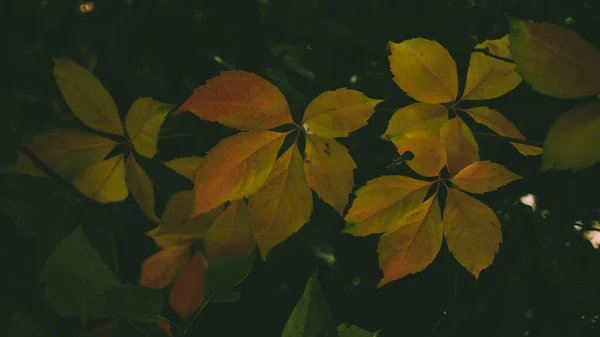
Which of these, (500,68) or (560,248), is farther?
(560,248)

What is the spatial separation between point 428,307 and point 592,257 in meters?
0.23

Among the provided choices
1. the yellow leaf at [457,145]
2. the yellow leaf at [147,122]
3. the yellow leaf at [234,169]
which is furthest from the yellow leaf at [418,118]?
the yellow leaf at [147,122]

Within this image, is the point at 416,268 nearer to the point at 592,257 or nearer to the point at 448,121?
the point at 448,121

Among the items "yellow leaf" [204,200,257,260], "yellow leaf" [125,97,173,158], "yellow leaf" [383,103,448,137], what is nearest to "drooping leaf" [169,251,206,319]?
"yellow leaf" [204,200,257,260]

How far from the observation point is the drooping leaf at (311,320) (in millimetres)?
363

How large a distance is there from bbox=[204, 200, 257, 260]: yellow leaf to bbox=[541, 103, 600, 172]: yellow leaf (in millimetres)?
311

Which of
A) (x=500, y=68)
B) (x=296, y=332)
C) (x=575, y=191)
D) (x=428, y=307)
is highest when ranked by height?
(x=500, y=68)

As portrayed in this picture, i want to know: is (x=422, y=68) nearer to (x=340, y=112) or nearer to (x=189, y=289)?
(x=340, y=112)

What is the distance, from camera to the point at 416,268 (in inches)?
17.8

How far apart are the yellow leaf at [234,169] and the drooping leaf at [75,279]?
0.09 m

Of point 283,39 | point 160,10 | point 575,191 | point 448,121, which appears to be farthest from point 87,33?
point 575,191

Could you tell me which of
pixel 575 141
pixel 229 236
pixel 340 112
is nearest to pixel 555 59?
pixel 575 141

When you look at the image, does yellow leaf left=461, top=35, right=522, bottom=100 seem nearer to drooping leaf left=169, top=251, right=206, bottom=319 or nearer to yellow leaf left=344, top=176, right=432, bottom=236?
yellow leaf left=344, top=176, right=432, bottom=236

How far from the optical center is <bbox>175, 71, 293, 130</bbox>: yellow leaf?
41 cm
